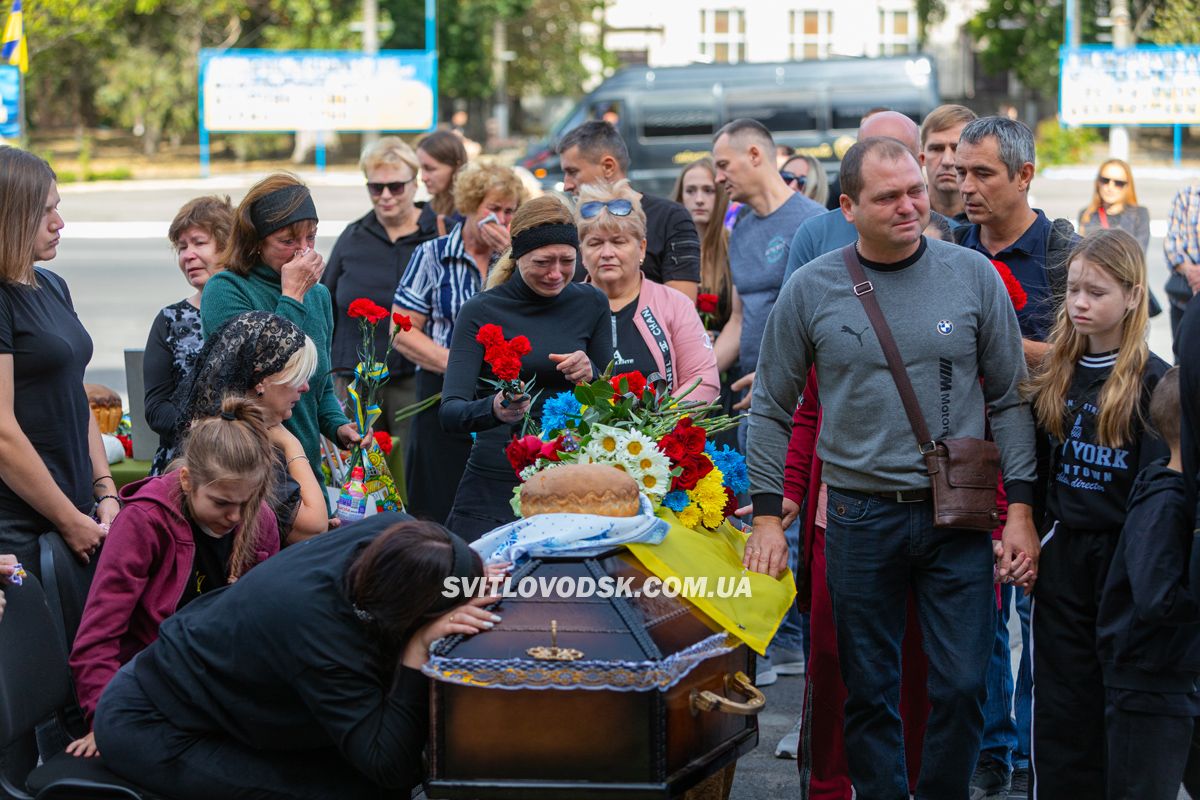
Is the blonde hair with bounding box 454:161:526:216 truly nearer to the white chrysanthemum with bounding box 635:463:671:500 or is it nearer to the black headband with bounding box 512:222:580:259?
the black headband with bounding box 512:222:580:259

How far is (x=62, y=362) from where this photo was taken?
12.9 ft

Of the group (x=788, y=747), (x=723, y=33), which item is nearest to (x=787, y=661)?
(x=788, y=747)

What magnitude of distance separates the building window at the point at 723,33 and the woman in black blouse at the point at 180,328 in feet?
155

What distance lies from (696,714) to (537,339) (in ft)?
5.77

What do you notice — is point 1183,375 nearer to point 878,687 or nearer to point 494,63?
point 878,687

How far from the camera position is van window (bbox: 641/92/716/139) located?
72.7ft

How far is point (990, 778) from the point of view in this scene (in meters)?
4.37

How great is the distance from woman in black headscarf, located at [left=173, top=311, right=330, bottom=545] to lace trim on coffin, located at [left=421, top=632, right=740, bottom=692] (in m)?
1.20

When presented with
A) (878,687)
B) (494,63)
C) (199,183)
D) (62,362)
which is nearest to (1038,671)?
(878,687)

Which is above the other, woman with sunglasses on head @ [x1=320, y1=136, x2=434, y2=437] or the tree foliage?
the tree foliage

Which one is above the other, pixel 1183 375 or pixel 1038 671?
pixel 1183 375

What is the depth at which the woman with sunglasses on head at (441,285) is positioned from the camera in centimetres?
561

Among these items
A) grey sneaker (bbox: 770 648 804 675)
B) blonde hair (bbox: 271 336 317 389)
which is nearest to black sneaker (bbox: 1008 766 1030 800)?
grey sneaker (bbox: 770 648 804 675)

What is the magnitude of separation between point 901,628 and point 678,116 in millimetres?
19148
